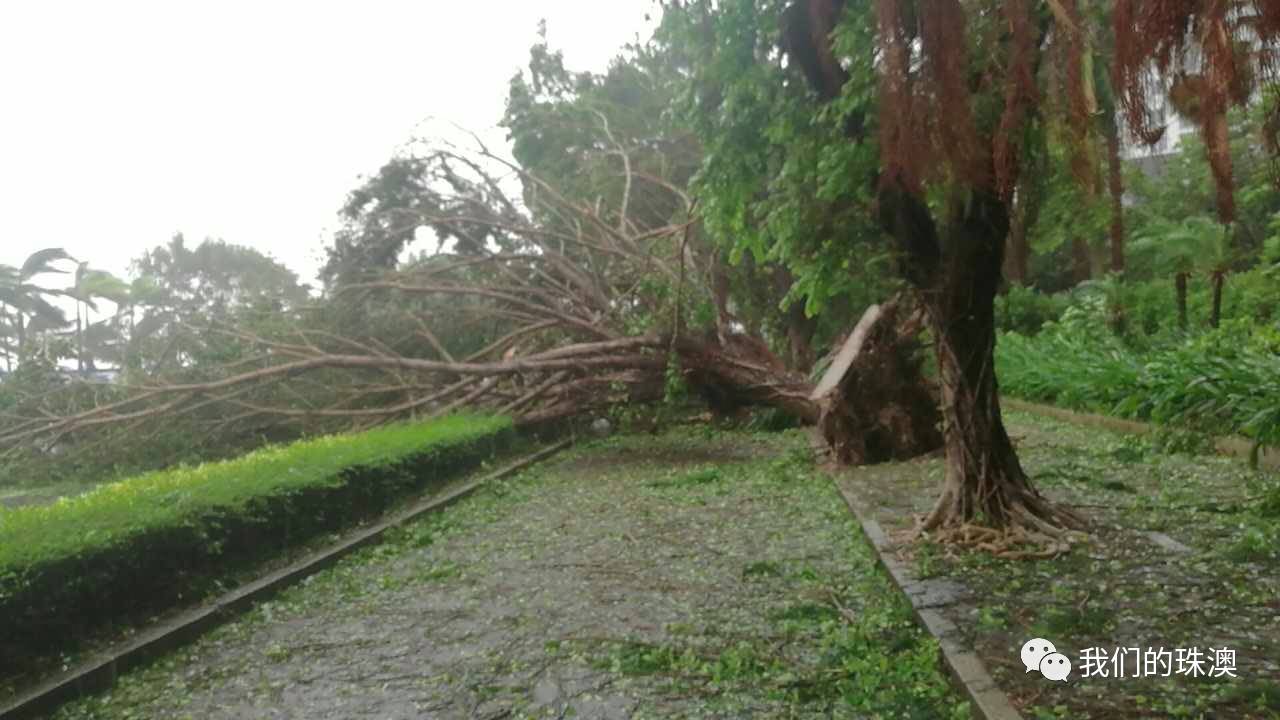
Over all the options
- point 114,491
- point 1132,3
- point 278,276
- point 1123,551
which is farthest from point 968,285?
point 278,276

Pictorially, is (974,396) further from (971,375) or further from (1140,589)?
(1140,589)

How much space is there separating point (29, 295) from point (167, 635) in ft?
124

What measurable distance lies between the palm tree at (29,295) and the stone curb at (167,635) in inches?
1331

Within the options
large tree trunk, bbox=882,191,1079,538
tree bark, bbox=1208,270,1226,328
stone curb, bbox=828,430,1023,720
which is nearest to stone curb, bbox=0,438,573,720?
stone curb, bbox=828,430,1023,720

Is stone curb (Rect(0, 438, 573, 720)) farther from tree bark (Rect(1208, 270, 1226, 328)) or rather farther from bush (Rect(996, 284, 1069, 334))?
bush (Rect(996, 284, 1069, 334))

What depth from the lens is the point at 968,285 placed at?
7367 millimetres

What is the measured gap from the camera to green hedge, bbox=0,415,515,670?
18.1 ft

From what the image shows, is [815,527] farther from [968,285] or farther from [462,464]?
[462,464]

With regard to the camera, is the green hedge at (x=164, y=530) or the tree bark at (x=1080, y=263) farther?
the tree bark at (x=1080, y=263)

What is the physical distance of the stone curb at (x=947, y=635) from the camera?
4.08 m

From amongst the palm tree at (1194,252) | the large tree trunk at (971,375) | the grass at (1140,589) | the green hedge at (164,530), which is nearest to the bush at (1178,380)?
the grass at (1140,589)

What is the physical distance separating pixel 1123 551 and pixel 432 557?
5.13 meters

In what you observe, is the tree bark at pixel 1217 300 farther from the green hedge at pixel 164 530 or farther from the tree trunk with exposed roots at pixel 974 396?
the green hedge at pixel 164 530

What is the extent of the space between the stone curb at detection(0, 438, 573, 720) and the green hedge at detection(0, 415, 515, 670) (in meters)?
0.20
